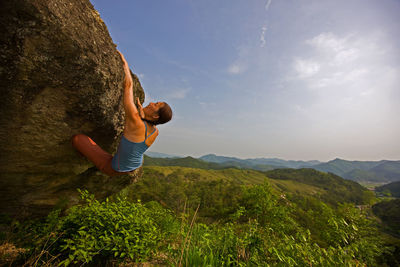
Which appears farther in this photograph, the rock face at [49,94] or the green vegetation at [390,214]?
the green vegetation at [390,214]

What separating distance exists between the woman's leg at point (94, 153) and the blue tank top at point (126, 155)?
0.23 meters

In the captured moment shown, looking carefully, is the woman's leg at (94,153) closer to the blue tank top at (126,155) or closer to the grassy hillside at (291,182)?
the blue tank top at (126,155)

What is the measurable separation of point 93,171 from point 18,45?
12.1 ft

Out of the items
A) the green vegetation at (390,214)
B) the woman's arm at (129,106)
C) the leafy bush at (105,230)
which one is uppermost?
the woman's arm at (129,106)

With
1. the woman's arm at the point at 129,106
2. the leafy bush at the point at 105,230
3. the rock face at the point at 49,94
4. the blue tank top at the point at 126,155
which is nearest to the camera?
the rock face at the point at 49,94

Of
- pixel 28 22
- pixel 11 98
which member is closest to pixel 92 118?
pixel 11 98

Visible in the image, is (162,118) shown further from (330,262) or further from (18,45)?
(330,262)

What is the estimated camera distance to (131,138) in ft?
10.8

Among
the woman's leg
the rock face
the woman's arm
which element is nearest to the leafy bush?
the woman's leg

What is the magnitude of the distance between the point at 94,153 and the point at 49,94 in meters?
1.44

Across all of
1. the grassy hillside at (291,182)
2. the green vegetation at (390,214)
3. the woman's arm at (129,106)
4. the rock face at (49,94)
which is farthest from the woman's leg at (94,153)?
the green vegetation at (390,214)

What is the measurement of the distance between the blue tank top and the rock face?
114 centimetres

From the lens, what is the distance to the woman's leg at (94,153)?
3.63 m

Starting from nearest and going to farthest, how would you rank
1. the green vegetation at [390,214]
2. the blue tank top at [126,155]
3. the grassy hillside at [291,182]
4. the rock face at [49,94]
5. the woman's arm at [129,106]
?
the rock face at [49,94]
the woman's arm at [129,106]
the blue tank top at [126,155]
the green vegetation at [390,214]
the grassy hillside at [291,182]
